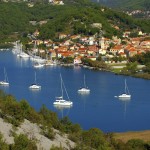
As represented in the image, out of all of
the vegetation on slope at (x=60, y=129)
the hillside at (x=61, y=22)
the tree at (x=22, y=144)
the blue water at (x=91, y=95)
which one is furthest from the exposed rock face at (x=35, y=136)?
the hillside at (x=61, y=22)

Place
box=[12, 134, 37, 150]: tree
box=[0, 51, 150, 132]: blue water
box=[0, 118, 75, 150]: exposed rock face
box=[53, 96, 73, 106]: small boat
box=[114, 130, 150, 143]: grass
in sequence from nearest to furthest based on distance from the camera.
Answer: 1. box=[12, 134, 37, 150]: tree
2. box=[0, 118, 75, 150]: exposed rock face
3. box=[114, 130, 150, 143]: grass
4. box=[0, 51, 150, 132]: blue water
5. box=[53, 96, 73, 106]: small boat

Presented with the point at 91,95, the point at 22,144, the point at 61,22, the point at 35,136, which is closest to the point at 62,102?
the point at 91,95

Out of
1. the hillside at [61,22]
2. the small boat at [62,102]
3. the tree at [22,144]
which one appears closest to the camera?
the tree at [22,144]

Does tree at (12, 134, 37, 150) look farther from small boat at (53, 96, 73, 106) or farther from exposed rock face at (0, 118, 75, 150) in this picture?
small boat at (53, 96, 73, 106)

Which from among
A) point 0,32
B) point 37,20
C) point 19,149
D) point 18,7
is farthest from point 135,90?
point 18,7

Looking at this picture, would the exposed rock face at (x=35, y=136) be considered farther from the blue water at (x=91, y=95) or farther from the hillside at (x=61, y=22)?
the hillside at (x=61, y=22)

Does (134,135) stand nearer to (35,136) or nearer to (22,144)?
(35,136)

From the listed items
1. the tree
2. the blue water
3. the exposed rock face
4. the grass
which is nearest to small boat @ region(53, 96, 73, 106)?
the blue water

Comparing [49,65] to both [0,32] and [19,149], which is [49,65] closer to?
[0,32]
